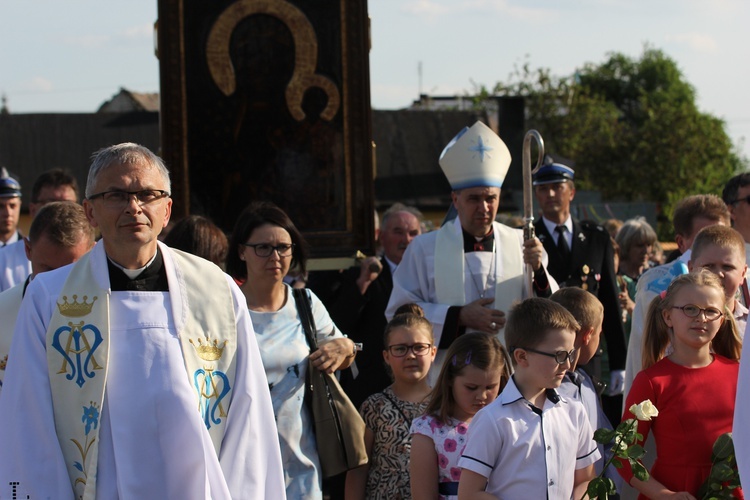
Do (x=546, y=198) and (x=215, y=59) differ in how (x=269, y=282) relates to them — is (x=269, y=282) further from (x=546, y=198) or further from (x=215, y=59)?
(x=215, y=59)

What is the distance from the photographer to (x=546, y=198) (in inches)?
284

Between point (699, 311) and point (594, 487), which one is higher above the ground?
point (699, 311)

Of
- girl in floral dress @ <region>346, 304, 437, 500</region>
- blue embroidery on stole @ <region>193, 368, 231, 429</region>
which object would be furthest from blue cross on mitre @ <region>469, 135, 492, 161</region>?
blue embroidery on stole @ <region>193, 368, 231, 429</region>

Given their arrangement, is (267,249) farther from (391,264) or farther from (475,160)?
(391,264)

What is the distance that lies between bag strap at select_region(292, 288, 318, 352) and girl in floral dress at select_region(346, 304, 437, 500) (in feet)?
1.67

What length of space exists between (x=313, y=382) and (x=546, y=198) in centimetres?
295

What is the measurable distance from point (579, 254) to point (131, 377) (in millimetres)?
4159

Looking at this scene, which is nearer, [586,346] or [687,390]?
A: [687,390]

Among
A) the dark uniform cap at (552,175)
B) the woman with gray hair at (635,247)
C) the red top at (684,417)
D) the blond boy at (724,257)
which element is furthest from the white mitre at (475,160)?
the woman with gray hair at (635,247)

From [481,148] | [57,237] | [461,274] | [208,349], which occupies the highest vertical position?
[481,148]

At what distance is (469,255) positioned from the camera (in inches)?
242

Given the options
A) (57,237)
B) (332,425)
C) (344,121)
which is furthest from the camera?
(344,121)

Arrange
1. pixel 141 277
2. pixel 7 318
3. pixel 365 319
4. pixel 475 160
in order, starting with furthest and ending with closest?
pixel 365 319 < pixel 475 160 < pixel 7 318 < pixel 141 277

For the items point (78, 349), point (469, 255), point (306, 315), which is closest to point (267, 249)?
point (306, 315)
